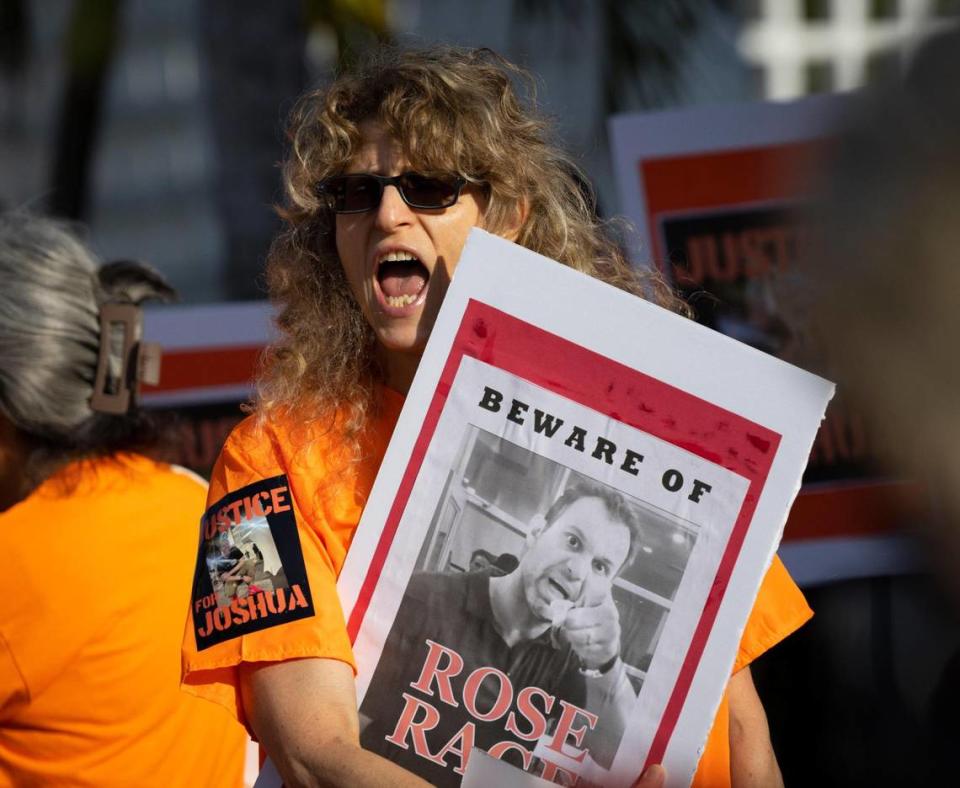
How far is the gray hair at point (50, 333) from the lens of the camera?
2582 millimetres

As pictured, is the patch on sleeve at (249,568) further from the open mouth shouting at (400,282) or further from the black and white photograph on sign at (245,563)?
the open mouth shouting at (400,282)

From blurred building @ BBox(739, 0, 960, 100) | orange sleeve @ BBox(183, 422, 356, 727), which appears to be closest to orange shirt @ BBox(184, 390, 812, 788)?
orange sleeve @ BBox(183, 422, 356, 727)

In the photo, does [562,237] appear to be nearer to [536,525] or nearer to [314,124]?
[314,124]

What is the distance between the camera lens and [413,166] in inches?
71.9

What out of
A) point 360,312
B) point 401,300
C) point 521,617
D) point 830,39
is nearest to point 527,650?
point 521,617

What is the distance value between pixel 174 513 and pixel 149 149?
2118 mm

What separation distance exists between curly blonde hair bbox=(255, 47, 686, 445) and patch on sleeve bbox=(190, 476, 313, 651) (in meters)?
0.17

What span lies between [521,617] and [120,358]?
4.59ft

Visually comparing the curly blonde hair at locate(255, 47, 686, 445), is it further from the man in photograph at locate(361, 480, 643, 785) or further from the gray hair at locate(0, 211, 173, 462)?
the gray hair at locate(0, 211, 173, 462)

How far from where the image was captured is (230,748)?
2.58 m

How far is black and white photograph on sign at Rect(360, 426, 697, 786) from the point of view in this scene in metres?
1.55

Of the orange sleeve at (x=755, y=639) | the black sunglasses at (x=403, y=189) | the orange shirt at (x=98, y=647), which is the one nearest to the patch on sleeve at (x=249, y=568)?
the black sunglasses at (x=403, y=189)

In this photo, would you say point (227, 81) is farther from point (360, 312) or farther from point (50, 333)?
point (360, 312)

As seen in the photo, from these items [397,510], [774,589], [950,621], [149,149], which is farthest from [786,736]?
[149,149]
